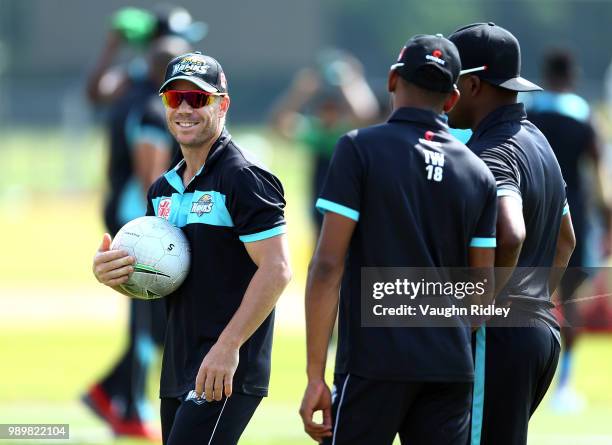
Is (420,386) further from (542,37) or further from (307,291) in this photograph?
(542,37)

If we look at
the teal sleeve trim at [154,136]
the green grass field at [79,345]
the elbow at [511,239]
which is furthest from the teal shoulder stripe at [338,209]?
the teal sleeve trim at [154,136]

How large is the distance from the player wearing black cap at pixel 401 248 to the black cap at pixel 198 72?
0.78 m

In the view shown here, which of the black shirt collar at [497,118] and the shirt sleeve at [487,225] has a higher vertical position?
the black shirt collar at [497,118]

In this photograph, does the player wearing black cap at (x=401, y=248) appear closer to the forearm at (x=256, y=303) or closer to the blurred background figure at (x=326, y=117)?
the forearm at (x=256, y=303)

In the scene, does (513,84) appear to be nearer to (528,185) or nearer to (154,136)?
(528,185)

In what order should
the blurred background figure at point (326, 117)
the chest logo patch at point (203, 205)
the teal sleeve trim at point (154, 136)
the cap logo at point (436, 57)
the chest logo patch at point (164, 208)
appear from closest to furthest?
the cap logo at point (436, 57), the chest logo patch at point (203, 205), the chest logo patch at point (164, 208), the teal sleeve trim at point (154, 136), the blurred background figure at point (326, 117)

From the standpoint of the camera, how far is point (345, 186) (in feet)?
15.8

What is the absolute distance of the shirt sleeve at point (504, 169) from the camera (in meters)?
5.11

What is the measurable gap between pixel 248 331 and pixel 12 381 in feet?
22.9

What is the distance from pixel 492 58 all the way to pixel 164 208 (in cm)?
160

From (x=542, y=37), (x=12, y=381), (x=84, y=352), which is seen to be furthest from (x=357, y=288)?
(x=542, y=37)

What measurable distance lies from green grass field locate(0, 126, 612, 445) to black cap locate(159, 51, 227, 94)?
4.00 meters

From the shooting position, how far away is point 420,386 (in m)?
A: 4.93

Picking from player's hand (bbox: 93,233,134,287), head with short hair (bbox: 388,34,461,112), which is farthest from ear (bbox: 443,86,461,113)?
player's hand (bbox: 93,233,134,287)
